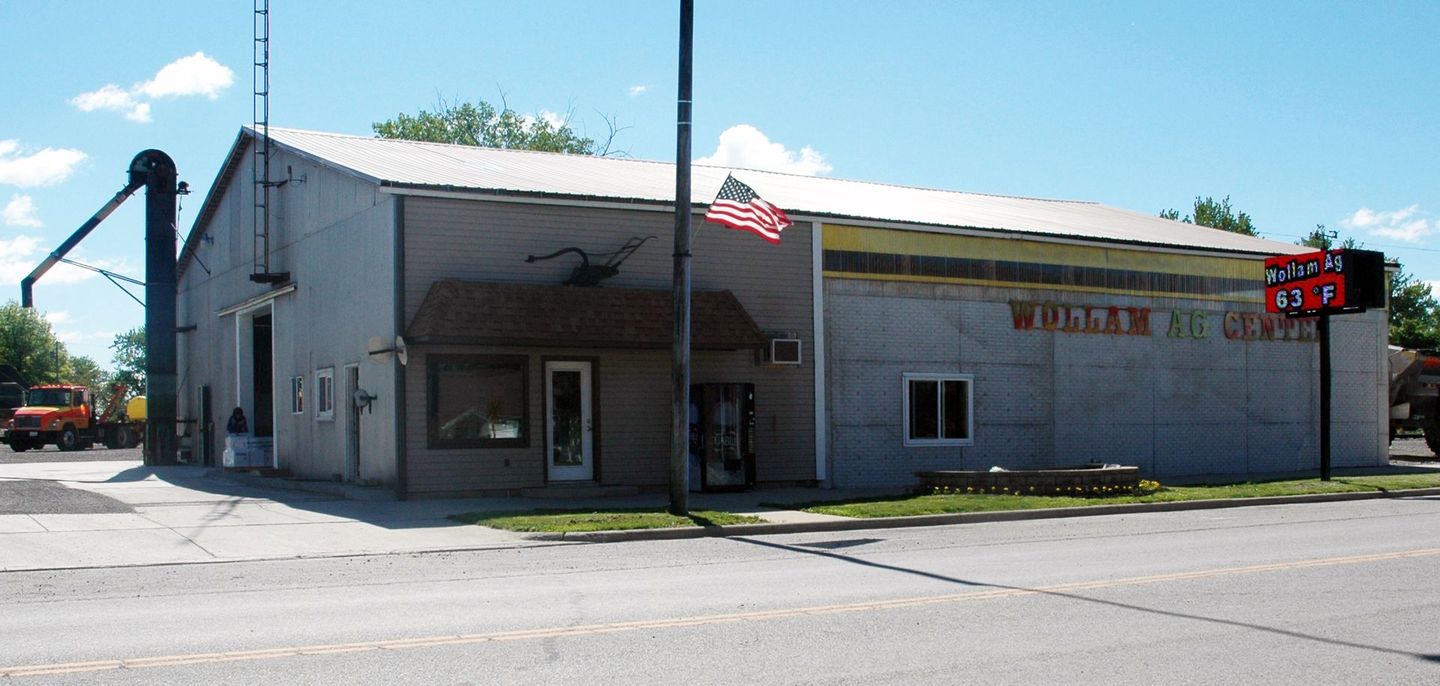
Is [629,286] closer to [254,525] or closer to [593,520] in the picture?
[593,520]

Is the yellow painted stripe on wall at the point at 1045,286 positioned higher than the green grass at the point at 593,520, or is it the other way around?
the yellow painted stripe on wall at the point at 1045,286

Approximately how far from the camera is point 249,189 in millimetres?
30953

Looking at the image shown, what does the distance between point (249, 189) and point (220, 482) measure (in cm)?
753

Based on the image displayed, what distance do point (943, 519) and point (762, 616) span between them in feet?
31.3

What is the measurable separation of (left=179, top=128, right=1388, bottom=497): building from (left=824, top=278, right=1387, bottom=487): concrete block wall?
0.17 ft

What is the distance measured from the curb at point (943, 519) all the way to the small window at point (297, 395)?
12.2m

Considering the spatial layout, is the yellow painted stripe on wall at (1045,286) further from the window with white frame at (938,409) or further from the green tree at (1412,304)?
the green tree at (1412,304)

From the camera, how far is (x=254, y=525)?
701 inches

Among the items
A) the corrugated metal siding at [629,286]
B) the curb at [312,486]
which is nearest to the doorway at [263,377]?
the curb at [312,486]

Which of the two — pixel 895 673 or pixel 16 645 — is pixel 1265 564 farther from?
pixel 16 645

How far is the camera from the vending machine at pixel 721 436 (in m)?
23.0

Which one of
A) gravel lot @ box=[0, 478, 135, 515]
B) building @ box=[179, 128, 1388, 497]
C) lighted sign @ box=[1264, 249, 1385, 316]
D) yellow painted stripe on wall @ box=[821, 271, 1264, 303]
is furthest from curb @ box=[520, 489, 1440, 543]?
gravel lot @ box=[0, 478, 135, 515]

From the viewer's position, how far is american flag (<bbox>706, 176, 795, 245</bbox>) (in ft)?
65.8

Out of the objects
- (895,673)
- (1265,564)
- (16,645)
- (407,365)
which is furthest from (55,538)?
(1265,564)
